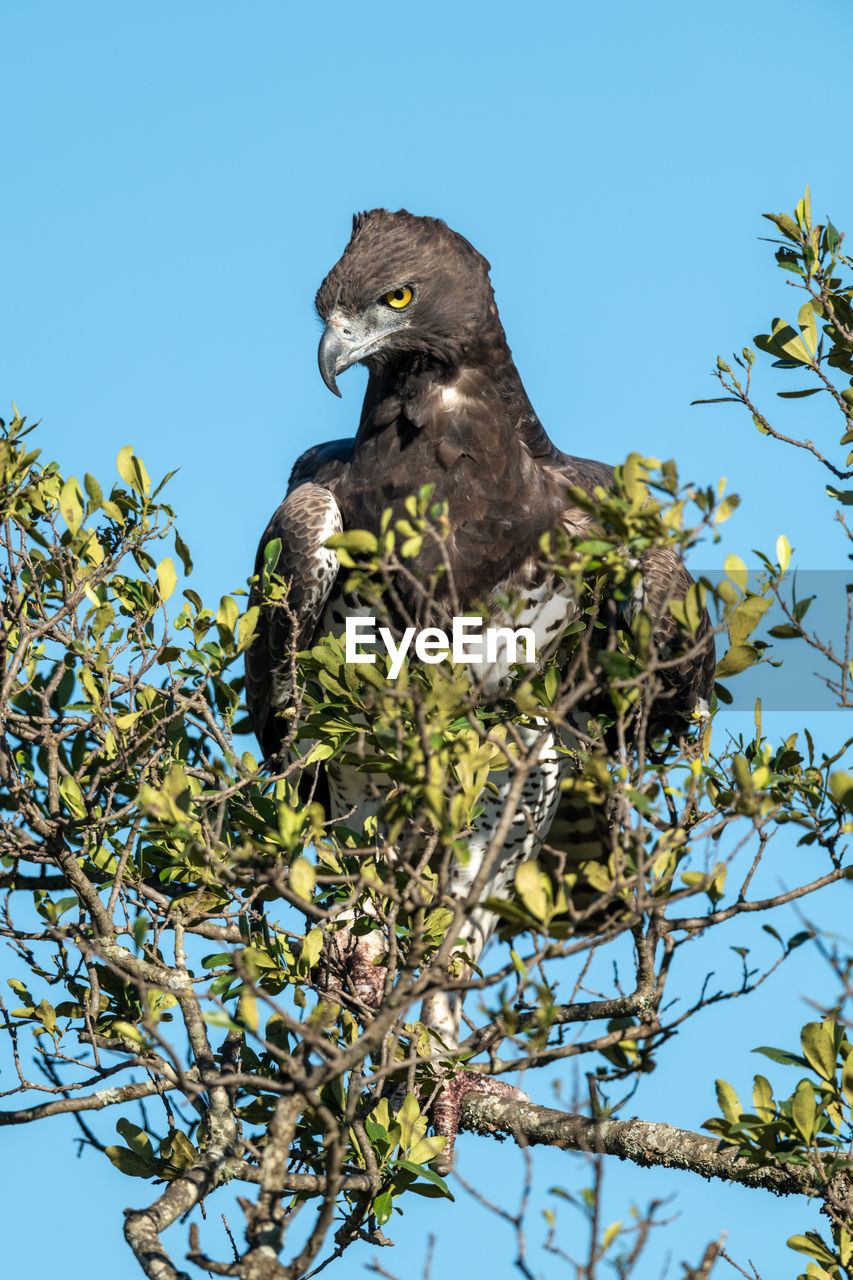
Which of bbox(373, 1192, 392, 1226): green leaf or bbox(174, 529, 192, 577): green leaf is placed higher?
bbox(174, 529, 192, 577): green leaf

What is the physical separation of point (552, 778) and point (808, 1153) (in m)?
3.00

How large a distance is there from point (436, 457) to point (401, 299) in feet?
2.10

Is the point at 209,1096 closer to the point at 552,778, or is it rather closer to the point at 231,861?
the point at 231,861

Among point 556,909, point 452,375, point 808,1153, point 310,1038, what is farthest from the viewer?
point 452,375

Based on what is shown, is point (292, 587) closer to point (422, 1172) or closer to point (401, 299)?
point (401, 299)

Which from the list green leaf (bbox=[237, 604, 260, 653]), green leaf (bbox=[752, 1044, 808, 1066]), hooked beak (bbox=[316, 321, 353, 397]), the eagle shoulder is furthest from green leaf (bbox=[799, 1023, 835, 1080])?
hooked beak (bbox=[316, 321, 353, 397])

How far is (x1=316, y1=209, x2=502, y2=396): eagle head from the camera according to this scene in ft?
18.4

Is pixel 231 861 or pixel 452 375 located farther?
pixel 452 375

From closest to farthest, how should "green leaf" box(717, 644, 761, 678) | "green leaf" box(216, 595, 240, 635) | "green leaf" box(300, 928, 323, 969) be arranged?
"green leaf" box(717, 644, 761, 678) → "green leaf" box(300, 928, 323, 969) → "green leaf" box(216, 595, 240, 635)

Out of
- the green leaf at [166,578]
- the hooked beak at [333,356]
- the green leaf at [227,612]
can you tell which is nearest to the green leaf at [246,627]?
the green leaf at [227,612]

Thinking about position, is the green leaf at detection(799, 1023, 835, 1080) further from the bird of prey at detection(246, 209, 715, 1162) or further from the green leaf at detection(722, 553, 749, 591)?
the bird of prey at detection(246, 209, 715, 1162)

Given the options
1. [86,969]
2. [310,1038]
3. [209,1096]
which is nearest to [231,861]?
[209,1096]

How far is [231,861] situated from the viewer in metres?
3.52

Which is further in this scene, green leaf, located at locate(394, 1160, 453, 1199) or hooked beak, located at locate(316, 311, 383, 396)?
hooked beak, located at locate(316, 311, 383, 396)
